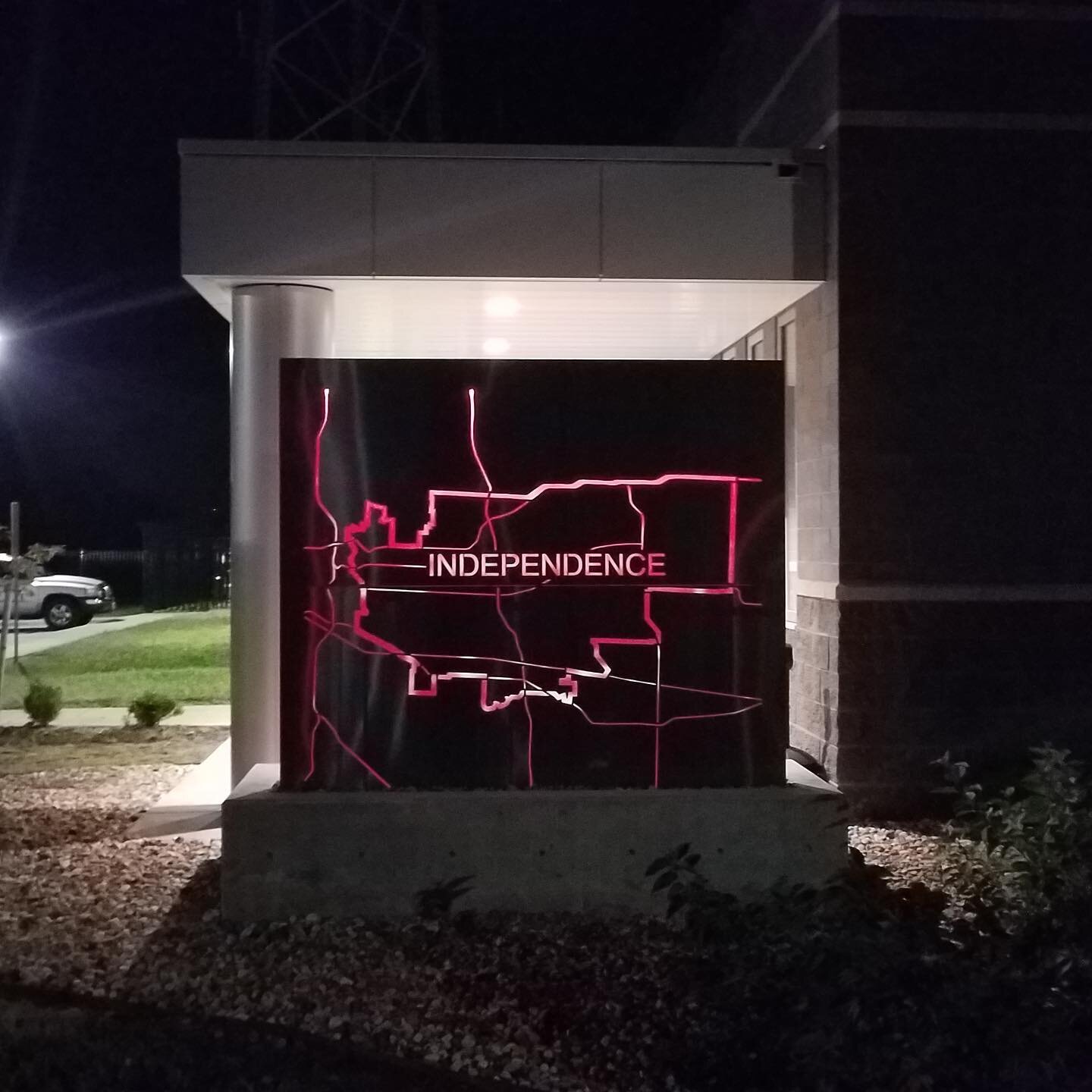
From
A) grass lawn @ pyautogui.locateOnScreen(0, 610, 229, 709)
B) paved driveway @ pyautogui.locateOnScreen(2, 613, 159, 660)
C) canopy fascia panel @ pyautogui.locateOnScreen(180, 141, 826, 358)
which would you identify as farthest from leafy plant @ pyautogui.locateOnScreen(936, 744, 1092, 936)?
paved driveway @ pyautogui.locateOnScreen(2, 613, 159, 660)

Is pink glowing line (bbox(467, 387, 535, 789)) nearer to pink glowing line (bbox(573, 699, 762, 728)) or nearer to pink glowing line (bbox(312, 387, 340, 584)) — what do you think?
pink glowing line (bbox(573, 699, 762, 728))

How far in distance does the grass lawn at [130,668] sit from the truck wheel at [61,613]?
9.97 ft

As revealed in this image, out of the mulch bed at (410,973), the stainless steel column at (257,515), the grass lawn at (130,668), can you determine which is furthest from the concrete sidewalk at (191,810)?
the grass lawn at (130,668)

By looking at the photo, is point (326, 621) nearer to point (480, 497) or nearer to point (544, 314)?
point (480, 497)

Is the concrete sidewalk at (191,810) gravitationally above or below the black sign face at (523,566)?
below

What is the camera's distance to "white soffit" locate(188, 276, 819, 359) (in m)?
7.87

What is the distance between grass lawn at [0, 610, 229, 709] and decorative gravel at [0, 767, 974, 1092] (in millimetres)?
6837

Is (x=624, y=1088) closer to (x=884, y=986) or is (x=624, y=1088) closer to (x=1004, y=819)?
(x=884, y=986)

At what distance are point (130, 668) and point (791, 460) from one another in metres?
11.7

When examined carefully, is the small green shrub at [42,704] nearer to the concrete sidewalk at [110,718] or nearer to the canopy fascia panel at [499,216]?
the concrete sidewalk at [110,718]

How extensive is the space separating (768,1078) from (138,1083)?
2.03 metres

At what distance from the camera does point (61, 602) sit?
26.8m

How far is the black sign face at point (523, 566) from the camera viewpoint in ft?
19.2

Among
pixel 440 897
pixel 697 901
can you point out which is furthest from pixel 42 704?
pixel 697 901
